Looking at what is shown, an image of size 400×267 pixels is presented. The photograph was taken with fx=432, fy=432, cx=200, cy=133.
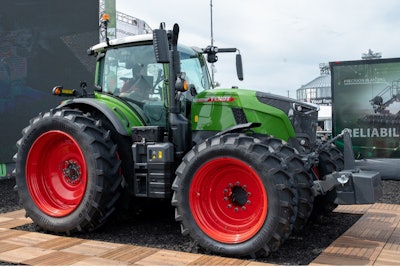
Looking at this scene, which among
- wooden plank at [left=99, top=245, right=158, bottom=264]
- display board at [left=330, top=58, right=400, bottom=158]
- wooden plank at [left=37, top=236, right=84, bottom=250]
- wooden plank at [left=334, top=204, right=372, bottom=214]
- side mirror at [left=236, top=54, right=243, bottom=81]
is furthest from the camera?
display board at [left=330, top=58, right=400, bottom=158]

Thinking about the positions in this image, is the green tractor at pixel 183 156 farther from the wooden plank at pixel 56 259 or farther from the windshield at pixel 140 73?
the wooden plank at pixel 56 259

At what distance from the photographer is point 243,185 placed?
427cm

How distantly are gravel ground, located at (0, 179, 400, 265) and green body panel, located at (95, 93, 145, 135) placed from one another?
122 cm

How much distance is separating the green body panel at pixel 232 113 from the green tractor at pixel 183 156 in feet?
0.04

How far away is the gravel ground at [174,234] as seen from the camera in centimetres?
424

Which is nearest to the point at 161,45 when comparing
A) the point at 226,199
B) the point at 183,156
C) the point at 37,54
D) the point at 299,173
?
the point at 183,156

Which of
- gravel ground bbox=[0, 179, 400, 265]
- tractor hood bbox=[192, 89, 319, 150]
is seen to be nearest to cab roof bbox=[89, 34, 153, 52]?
tractor hood bbox=[192, 89, 319, 150]

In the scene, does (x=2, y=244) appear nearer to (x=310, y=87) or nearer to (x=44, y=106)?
(x=44, y=106)

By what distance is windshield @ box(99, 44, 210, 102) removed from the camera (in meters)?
5.23

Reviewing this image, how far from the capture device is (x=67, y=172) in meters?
5.31

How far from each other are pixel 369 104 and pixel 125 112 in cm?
695

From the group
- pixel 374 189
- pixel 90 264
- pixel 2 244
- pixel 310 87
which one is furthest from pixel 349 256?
pixel 310 87

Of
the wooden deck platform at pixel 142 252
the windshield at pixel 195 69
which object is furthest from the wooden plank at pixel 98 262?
the windshield at pixel 195 69

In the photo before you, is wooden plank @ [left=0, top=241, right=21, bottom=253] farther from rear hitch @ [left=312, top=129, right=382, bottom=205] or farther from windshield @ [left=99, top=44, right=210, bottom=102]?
rear hitch @ [left=312, top=129, right=382, bottom=205]
